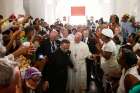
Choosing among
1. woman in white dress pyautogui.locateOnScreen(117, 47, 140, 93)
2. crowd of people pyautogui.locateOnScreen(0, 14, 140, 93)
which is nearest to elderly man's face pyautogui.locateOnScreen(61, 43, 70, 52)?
crowd of people pyautogui.locateOnScreen(0, 14, 140, 93)

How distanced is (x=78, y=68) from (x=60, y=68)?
2.88 ft

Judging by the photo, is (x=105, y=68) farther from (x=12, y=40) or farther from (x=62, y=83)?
(x=12, y=40)

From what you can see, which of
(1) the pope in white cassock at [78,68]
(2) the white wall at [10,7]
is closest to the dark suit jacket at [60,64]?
(1) the pope in white cassock at [78,68]

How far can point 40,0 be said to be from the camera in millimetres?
19594

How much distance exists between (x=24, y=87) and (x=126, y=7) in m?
12.7

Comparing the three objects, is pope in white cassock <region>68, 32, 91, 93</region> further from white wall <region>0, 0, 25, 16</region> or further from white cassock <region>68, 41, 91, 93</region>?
white wall <region>0, 0, 25, 16</region>

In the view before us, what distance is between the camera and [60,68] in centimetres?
814

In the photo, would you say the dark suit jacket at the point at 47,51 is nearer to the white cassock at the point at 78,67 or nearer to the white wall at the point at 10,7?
the white cassock at the point at 78,67

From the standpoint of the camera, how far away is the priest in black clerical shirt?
26.4ft

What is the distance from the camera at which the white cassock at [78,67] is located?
8875mm

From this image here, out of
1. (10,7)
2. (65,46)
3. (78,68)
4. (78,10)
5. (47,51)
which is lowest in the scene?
(78,10)

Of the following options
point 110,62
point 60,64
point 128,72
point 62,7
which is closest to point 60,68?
point 60,64

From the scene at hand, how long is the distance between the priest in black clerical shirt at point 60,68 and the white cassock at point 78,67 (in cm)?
53

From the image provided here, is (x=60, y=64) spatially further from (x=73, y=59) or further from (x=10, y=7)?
(x=10, y=7)
